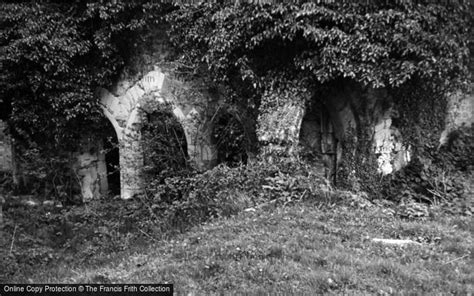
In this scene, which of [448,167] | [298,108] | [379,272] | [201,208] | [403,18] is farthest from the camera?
[448,167]

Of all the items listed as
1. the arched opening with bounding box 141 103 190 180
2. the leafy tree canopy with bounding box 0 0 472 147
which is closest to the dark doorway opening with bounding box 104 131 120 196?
the leafy tree canopy with bounding box 0 0 472 147

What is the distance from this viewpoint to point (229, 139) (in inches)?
374

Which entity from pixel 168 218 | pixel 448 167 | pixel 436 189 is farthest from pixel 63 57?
pixel 448 167

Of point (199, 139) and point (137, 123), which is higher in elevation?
point (137, 123)

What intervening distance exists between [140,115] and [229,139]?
2504 mm

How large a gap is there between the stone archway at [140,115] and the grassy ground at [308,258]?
373cm

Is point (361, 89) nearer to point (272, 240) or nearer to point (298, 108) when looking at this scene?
point (298, 108)

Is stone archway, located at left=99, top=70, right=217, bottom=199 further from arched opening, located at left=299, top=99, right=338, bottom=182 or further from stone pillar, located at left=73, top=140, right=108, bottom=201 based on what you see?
arched opening, located at left=299, top=99, right=338, bottom=182

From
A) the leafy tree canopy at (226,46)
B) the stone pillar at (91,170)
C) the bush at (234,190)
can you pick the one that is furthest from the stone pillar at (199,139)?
the stone pillar at (91,170)

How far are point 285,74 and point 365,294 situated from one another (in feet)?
18.7

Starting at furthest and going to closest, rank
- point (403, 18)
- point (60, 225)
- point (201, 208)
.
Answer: point (60, 225) < point (403, 18) < point (201, 208)

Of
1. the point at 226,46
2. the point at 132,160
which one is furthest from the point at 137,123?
the point at 226,46

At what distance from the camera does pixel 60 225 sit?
9398 mm

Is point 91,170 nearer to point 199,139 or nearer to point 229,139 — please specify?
point 199,139
